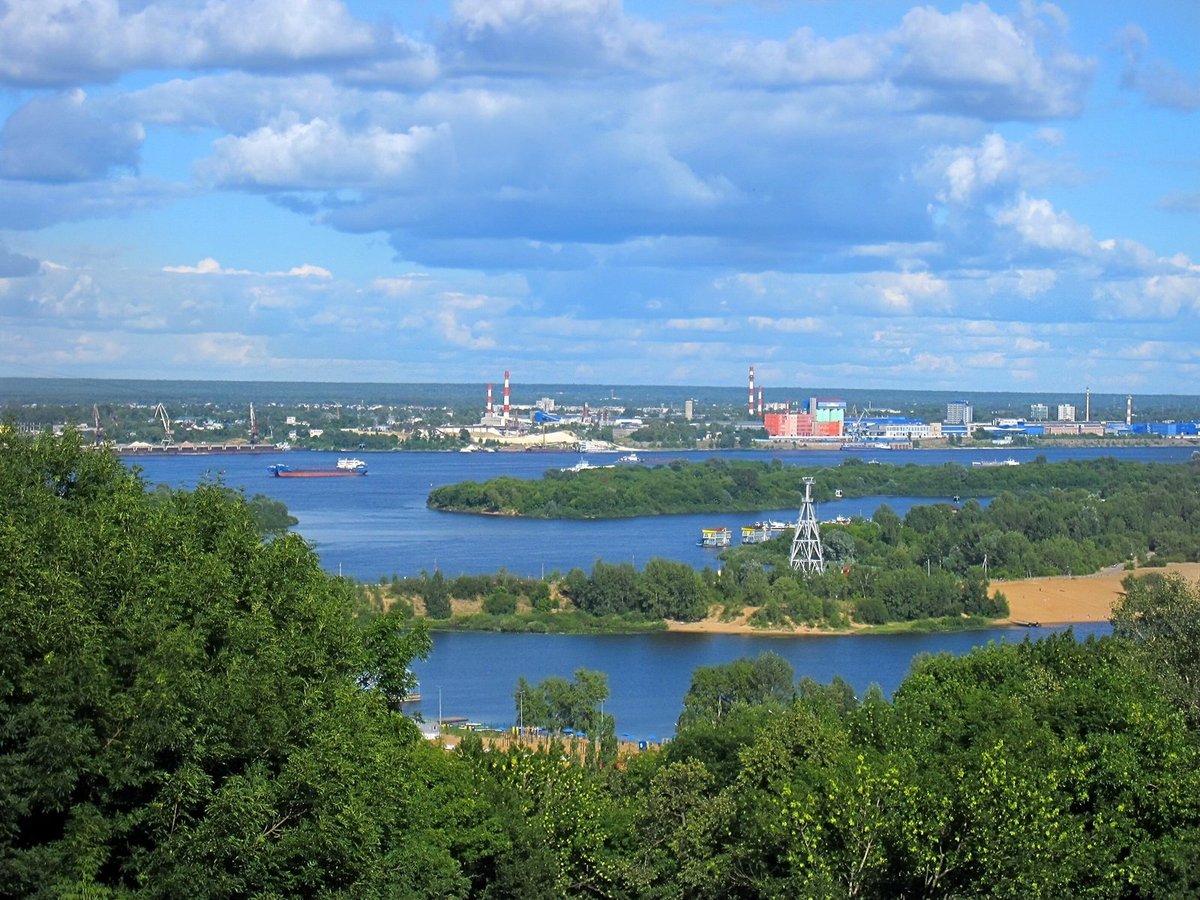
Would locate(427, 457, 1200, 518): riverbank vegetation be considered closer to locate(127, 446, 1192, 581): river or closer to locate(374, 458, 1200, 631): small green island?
locate(374, 458, 1200, 631): small green island

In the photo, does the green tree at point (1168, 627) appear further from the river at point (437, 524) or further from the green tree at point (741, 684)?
the river at point (437, 524)

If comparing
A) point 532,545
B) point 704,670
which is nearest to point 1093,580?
point 532,545

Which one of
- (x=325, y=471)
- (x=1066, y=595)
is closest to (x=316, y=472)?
(x=325, y=471)

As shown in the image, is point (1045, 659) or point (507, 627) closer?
point (1045, 659)

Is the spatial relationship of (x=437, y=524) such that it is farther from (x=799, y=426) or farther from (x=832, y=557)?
(x=799, y=426)

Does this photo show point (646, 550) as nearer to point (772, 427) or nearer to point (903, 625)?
point (903, 625)

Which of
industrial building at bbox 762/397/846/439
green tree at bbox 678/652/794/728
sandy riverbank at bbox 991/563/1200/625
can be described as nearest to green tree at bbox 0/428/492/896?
green tree at bbox 678/652/794/728
